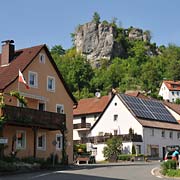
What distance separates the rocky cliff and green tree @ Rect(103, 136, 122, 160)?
11475 centimetres

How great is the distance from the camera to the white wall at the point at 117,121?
69.9 metres

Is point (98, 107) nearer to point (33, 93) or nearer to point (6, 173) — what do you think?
point (33, 93)

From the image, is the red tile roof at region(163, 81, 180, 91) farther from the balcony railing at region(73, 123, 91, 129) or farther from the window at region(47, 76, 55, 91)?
the window at region(47, 76, 55, 91)

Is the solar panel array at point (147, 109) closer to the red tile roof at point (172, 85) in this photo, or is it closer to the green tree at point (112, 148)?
the green tree at point (112, 148)

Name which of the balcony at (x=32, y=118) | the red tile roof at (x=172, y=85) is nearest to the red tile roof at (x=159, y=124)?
the balcony at (x=32, y=118)

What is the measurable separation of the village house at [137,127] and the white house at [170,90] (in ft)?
266

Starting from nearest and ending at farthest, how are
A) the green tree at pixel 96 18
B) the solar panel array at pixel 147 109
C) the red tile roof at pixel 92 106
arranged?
the solar panel array at pixel 147 109 → the red tile roof at pixel 92 106 → the green tree at pixel 96 18

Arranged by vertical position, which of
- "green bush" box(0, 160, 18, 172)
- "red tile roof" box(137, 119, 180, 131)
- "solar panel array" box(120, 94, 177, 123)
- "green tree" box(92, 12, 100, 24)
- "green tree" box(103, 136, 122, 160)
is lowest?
"green bush" box(0, 160, 18, 172)

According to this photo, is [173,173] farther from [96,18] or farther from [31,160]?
[96,18]

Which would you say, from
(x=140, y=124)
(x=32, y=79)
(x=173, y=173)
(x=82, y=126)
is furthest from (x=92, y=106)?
(x=173, y=173)

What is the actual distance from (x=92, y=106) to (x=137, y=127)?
16.3 meters

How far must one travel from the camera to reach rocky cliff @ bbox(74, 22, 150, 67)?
18085 centimetres

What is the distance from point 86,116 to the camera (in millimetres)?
82125

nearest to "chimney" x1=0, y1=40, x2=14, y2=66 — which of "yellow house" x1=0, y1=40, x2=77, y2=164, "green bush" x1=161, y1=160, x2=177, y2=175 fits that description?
"yellow house" x1=0, y1=40, x2=77, y2=164
